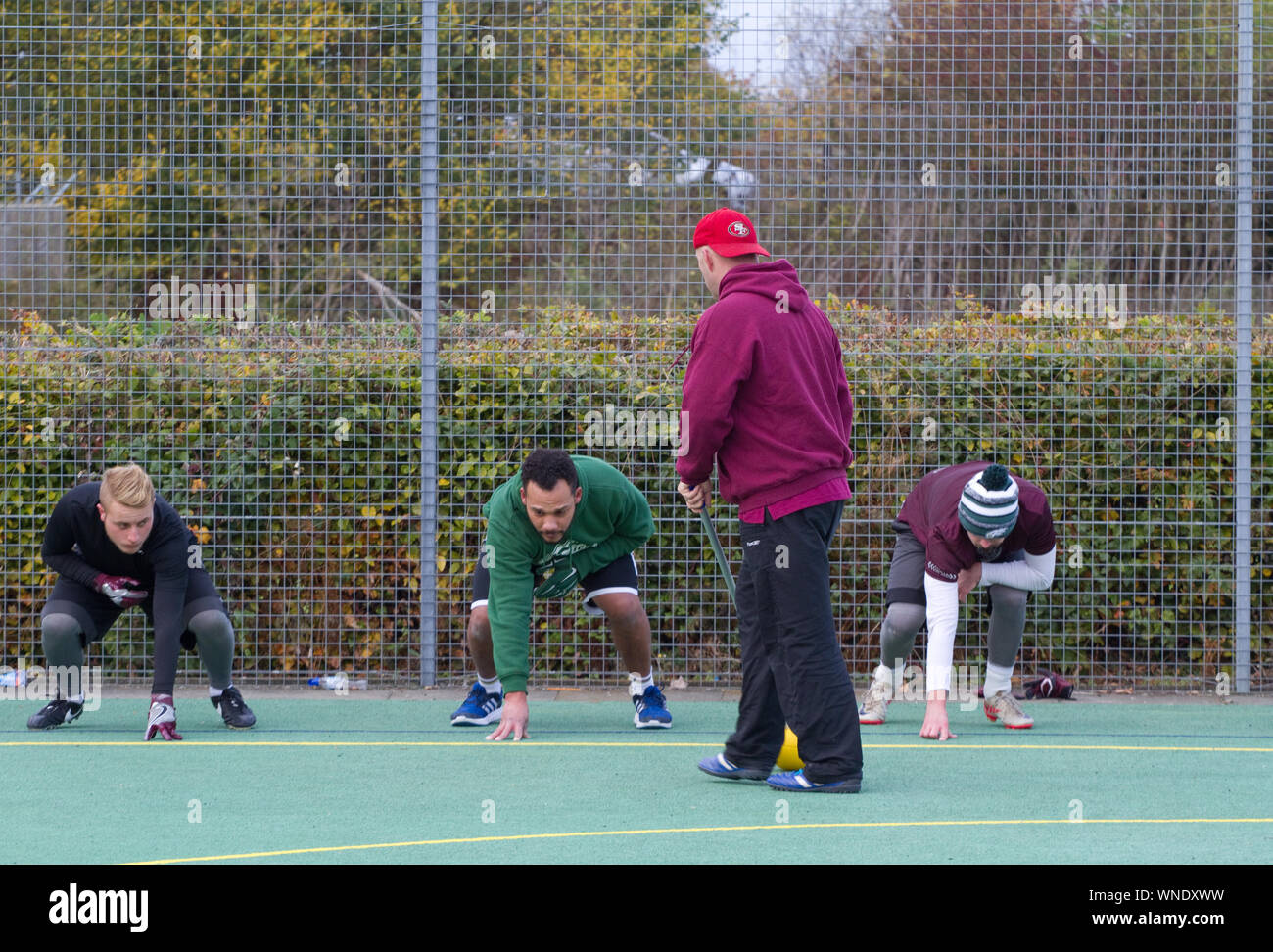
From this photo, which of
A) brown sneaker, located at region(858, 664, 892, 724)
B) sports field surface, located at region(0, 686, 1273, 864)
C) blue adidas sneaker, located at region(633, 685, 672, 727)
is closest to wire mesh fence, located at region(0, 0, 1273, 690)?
sports field surface, located at region(0, 686, 1273, 864)

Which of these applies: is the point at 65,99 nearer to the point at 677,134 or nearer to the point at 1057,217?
the point at 677,134

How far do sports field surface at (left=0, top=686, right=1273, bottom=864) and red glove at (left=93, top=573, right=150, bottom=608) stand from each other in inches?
22.5

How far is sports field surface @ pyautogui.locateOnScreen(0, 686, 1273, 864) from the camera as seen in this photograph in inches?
151

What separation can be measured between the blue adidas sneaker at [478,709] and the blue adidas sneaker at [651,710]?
605 millimetres

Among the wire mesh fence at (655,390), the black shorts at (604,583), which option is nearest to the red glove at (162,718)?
the black shorts at (604,583)

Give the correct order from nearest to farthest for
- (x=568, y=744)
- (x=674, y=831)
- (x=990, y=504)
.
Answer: (x=674, y=831), (x=990, y=504), (x=568, y=744)

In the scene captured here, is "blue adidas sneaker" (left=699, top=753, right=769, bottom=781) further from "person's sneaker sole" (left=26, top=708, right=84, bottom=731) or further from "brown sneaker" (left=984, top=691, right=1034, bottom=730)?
"person's sneaker sole" (left=26, top=708, right=84, bottom=731)

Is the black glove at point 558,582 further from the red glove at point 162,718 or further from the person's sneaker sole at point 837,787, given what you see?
the person's sneaker sole at point 837,787

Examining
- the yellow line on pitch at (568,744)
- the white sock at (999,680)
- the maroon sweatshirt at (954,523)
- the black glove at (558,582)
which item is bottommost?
the yellow line on pitch at (568,744)

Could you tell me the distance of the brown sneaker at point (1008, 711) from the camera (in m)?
6.16

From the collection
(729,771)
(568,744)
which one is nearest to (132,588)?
(568,744)

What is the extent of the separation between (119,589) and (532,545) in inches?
72.6

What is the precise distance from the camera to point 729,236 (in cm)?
466

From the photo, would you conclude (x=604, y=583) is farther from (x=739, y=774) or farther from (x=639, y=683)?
(x=739, y=774)
